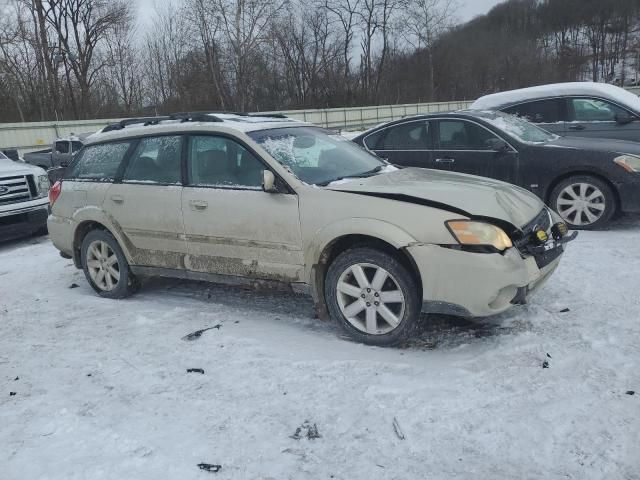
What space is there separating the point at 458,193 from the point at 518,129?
3836 mm

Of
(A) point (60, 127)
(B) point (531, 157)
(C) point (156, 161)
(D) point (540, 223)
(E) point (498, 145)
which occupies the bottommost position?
(D) point (540, 223)

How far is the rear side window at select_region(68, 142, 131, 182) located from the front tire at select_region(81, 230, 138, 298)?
0.55 m

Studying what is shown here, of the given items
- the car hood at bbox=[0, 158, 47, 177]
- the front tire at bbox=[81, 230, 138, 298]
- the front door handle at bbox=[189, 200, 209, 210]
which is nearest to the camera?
the front door handle at bbox=[189, 200, 209, 210]

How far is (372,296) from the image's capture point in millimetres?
3756

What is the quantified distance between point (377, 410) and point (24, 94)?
41.6 metres

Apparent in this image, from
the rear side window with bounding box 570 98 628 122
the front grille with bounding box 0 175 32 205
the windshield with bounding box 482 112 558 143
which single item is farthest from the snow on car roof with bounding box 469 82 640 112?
the front grille with bounding box 0 175 32 205

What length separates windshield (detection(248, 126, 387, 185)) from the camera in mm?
4219

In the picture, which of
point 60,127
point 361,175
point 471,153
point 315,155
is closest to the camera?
point 361,175

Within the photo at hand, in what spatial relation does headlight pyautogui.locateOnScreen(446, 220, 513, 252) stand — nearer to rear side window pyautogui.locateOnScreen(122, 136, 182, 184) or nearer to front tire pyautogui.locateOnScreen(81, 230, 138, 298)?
rear side window pyautogui.locateOnScreen(122, 136, 182, 184)

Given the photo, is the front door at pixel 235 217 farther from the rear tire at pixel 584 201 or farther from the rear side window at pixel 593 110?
the rear side window at pixel 593 110

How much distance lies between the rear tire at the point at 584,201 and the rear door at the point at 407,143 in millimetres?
1695

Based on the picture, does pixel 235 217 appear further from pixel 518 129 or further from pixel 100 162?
pixel 518 129

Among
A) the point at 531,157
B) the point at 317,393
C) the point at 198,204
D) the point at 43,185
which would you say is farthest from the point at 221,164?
the point at 43,185

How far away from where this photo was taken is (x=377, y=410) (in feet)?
9.84
